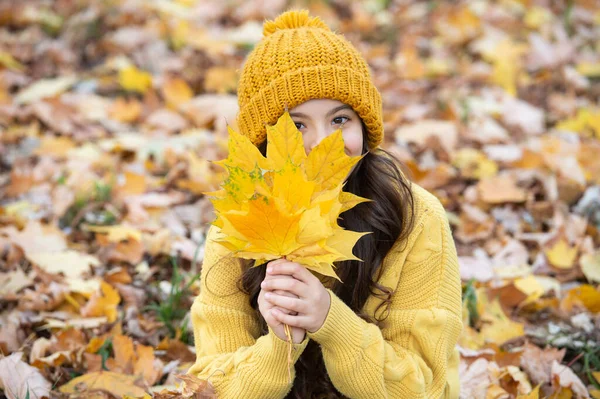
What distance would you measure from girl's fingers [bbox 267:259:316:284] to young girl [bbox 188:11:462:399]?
16cm

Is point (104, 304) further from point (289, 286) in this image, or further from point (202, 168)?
point (289, 286)

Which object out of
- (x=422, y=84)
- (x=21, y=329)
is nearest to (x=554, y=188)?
(x=422, y=84)

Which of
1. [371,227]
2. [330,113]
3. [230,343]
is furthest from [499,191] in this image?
[230,343]

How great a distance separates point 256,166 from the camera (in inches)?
53.4

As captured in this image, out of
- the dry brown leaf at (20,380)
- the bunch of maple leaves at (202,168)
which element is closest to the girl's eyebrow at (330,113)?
the bunch of maple leaves at (202,168)

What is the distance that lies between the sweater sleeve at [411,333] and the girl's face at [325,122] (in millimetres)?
299

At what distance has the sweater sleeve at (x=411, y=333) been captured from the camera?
1.69 m

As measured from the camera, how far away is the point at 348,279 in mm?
1882

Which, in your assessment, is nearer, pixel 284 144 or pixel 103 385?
pixel 284 144

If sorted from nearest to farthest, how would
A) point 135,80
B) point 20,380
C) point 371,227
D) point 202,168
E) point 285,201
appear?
point 285,201 < point 371,227 < point 20,380 < point 202,168 < point 135,80

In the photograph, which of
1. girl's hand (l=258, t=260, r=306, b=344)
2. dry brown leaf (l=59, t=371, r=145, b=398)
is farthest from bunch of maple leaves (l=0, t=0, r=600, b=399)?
girl's hand (l=258, t=260, r=306, b=344)

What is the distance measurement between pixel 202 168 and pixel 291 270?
2.10 metres

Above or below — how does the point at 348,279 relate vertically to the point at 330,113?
below

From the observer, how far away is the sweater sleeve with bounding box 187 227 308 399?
5.67 ft
